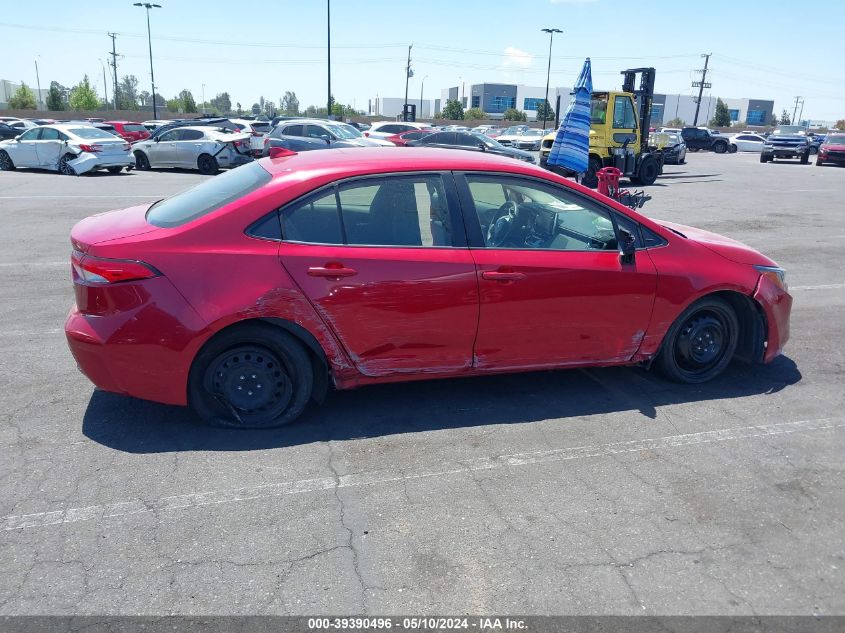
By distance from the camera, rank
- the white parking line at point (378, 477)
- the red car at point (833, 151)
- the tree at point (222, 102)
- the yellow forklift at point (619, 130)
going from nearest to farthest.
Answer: the white parking line at point (378, 477)
the yellow forklift at point (619, 130)
the red car at point (833, 151)
the tree at point (222, 102)

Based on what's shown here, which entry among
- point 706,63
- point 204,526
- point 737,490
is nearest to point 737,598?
point 737,490

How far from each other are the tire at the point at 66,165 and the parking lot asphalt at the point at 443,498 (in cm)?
1699

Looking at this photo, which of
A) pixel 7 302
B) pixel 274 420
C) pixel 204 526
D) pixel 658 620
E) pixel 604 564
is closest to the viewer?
pixel 658 620

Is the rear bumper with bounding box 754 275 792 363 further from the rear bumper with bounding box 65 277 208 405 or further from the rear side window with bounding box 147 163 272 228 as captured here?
the rear bumper with bounding box 65 277 208 405

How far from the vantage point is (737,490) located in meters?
3.54

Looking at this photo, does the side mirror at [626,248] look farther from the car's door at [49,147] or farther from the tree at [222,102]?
the tree at [222,102]

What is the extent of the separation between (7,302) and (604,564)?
618cm

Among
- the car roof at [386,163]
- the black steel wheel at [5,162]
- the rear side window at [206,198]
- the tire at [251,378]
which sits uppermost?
the car roof at [386,163]

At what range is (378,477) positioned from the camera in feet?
11.7

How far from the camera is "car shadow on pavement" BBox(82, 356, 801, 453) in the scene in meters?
3.98

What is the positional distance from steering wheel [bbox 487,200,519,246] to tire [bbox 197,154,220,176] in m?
18.6

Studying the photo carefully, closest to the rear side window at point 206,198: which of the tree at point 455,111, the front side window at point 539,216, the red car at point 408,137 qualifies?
the front side window at point 539,216

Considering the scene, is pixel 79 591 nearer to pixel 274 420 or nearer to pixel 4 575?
pixel 4 575

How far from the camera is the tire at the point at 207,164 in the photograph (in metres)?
21.1
